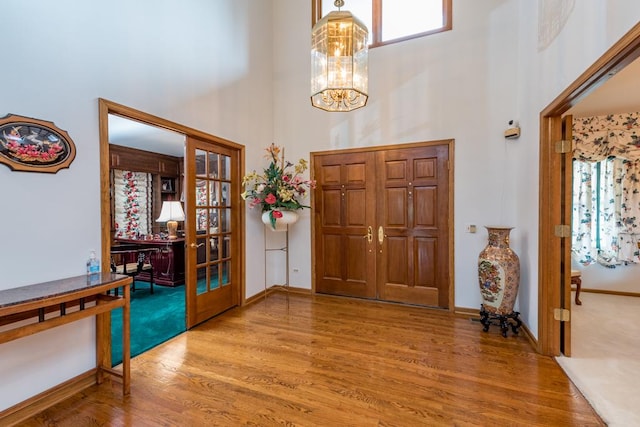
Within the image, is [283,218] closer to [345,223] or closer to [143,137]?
[345,223]

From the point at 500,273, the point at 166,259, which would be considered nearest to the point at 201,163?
the point at 166,259

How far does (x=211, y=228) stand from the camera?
3676 mm

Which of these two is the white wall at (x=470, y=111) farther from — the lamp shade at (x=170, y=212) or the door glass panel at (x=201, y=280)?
A: the lamp shade at (x=170, y=212)

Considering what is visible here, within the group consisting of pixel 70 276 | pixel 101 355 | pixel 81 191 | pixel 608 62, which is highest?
pixel 608 62

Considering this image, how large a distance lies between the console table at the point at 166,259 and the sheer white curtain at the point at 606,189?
638cm

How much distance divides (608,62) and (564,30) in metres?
0.86

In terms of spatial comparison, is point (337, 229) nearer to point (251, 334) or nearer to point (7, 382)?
point (251, 334)

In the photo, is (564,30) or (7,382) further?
(564,30)

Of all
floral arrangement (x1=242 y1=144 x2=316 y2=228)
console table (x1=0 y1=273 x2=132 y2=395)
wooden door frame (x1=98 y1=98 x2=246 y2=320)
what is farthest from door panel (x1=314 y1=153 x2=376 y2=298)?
console table (x1=0 y1=273 x2=132 y2=395)

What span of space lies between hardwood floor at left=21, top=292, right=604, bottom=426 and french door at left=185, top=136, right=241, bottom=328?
1.17ft

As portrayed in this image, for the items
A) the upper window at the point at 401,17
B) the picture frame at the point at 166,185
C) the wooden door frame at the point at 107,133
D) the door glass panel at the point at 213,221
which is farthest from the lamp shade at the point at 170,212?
the upper window at the point at 401,17

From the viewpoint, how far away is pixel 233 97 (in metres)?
3.92

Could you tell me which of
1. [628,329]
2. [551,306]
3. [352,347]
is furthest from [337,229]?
[628,329]

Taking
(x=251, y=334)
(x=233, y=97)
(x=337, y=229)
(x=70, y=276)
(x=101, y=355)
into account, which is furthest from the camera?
(x=337, y=229)
